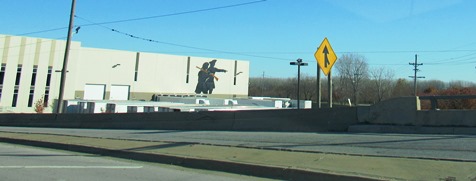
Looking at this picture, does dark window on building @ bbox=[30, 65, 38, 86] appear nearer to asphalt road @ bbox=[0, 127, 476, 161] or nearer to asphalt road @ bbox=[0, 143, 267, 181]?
asphalt road @ bbox=[0, 143, 267, 181]

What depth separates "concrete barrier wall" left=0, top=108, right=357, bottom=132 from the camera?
15.5 meters

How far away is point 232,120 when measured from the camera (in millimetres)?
18719

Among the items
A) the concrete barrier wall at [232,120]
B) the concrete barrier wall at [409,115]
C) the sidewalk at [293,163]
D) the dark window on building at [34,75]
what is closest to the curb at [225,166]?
the sidewalk at [293,163]

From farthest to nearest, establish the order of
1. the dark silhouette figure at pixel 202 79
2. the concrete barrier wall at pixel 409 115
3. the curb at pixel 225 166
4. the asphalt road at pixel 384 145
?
the dark silhouette figure at pixel 202 79
the concrete barrier wall at pixel 409 115
the asphalt road at pixel 384 145
the curb at pixel 225 166

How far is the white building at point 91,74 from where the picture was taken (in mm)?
63125

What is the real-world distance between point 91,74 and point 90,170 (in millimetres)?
67924

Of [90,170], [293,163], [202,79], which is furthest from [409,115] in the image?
[202,79]

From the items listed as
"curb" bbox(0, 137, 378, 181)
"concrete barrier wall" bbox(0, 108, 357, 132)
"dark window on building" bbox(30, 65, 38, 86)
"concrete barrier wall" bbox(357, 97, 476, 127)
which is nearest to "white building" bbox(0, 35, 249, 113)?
"dark window on building" bbox(30, 65, 38, 86)

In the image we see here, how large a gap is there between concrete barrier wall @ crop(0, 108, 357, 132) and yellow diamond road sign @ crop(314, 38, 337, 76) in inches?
82.5

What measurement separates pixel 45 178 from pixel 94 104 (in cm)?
5231

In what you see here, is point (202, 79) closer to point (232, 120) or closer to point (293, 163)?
point (232, 120)

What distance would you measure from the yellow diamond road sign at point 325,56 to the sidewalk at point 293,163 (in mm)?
4655

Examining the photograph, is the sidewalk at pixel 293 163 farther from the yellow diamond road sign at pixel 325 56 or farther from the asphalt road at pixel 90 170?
the yellow diamond road sign at pixel 325 56

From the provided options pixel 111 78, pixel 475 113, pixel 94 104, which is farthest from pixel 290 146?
pixel 111 78
